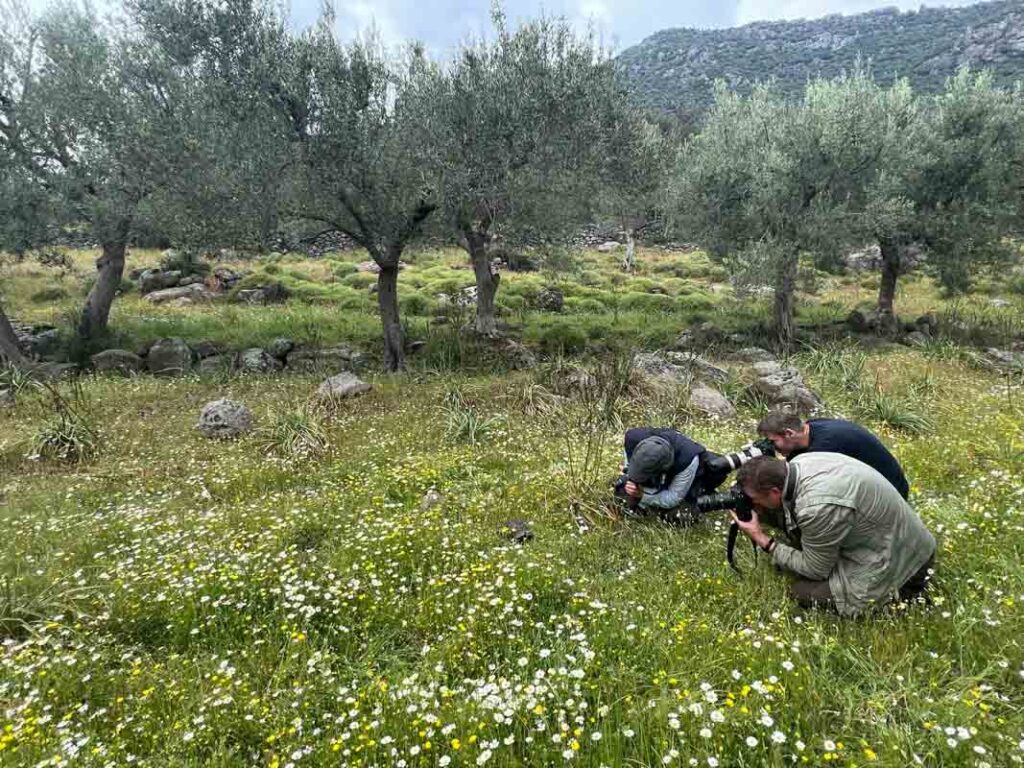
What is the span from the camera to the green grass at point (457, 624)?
3.78m

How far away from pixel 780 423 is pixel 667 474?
1.54 meters


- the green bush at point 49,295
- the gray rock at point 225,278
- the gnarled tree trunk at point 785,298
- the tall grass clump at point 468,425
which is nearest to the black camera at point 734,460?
the tall grass clump at point 468,425

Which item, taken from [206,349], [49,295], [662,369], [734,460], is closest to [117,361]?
[206,349]

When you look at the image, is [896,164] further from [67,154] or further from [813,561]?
[67,154]

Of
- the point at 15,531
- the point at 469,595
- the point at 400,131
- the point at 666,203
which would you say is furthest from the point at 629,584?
the point at 666,203

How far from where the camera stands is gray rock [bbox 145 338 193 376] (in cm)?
1775

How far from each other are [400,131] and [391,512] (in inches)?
449

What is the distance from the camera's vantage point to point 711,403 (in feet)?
40.8

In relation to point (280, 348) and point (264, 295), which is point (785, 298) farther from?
point (264, 295)

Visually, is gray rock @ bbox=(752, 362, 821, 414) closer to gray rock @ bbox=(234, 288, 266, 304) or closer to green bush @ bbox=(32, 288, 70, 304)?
gray rock @ bbox=(234, 288, 266, 304)

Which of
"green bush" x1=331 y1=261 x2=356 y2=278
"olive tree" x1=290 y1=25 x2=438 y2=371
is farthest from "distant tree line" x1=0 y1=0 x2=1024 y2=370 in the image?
"green bush" x1=331 y1=261 x2=356 y2=278

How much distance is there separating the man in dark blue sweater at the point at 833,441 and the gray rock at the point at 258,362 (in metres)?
15.5

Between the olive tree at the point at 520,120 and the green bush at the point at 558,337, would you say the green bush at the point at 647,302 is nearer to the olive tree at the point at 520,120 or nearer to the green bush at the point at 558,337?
the green bush at the point at 558,337

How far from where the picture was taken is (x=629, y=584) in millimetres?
5730
